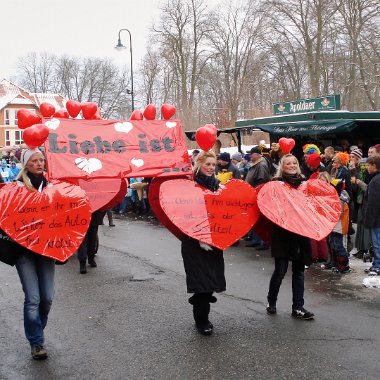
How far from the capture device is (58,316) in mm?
5609

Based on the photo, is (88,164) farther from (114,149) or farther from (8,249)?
(8,249)

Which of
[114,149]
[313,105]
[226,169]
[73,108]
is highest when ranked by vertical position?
[313,105]

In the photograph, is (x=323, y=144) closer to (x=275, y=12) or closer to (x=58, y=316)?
(x=58, y=316)

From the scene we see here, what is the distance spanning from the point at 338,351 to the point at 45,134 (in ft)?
10.6

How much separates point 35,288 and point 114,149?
7.33ft

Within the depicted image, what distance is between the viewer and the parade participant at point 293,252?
5.32m

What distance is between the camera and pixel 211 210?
507 centimetres

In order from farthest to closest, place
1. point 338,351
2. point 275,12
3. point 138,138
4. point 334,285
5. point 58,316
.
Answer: point 275,12 → point 334,285 → point 138,138 → point 58,316 → point 338,351

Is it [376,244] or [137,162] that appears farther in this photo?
[376,244]

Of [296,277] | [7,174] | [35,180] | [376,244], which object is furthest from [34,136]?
[7,174]

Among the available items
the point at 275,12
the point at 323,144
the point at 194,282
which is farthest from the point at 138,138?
the point at 275,12

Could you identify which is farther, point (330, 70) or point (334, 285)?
point (330, 70)

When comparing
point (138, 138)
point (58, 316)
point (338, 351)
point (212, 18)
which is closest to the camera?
point (338, 351)

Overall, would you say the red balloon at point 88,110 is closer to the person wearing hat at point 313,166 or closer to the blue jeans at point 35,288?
the blue jeans at point 35,288
